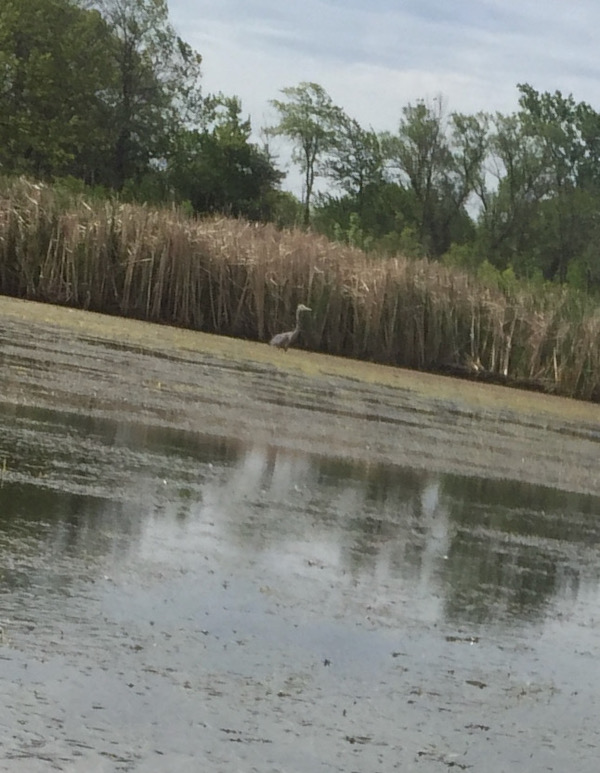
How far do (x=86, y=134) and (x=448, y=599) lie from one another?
1938 inches

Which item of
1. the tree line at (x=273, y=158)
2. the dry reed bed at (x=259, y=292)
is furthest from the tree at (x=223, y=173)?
the dry reed bed at (x=259, y=292)

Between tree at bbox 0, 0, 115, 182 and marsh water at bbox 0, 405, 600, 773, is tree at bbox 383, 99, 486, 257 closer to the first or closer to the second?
tree at bbox 0, 0, 115, 182

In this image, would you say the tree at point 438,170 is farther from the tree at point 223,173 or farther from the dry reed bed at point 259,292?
the dry reed bed at point 259,292

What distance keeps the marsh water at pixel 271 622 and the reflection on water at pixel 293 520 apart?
19 mm

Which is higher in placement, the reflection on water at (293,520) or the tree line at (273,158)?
the tree line at (273,158)

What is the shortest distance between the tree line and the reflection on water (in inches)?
1549

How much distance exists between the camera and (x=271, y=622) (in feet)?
14.8

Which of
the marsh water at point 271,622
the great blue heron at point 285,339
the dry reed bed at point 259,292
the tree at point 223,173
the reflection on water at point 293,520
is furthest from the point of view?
the tree at point 223,173

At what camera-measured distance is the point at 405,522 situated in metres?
6.87

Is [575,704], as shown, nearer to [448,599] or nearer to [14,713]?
[448,599]

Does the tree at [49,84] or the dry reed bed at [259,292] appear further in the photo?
the tree at [49,84]

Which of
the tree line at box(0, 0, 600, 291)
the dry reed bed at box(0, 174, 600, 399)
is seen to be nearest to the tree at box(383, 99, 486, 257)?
the tree line at box(0, 0, 600, 291)

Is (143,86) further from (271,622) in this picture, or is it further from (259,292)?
(271,622)

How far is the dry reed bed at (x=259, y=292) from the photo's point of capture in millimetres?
19641
